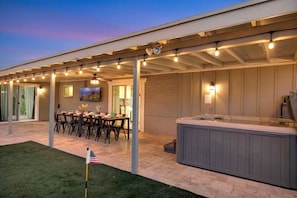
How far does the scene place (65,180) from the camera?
3.15m

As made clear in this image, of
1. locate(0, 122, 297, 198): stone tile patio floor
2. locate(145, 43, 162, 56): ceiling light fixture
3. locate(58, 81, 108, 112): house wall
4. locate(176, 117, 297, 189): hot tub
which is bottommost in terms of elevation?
locate(0, 122, 297, 198): stone tile patio floor

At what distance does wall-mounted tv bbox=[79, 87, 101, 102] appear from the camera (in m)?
9.58

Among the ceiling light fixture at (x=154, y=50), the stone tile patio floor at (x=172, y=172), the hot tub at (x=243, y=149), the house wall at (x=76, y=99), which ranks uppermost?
the ceiling light fixture at (x=154, y=50)

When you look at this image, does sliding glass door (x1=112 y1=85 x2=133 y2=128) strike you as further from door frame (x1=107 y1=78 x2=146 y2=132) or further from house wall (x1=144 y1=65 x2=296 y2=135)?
house wall (x1=144 y1=65 x2=296 y2=135)

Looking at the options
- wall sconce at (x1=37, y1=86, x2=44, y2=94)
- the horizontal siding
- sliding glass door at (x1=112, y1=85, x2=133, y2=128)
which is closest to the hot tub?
the horizontal siding

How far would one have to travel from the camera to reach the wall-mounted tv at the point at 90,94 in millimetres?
9578

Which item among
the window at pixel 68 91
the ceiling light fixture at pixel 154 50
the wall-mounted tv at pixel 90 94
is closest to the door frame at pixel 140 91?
the wall-mounted tv at pixel 90 94

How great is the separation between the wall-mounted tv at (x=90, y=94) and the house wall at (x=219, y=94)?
3090 millimetres

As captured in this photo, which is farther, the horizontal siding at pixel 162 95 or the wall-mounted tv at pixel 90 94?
the wall-mounted tv at pixel 90 94

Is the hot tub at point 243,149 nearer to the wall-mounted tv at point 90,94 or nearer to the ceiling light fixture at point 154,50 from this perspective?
the ceiling light fixture at point 154,50

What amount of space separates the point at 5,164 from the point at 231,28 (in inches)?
192

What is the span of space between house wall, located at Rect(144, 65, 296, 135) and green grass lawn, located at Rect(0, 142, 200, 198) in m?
3.55

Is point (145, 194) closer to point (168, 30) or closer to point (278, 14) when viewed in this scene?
point (168, 30)

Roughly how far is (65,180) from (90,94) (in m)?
7.17
